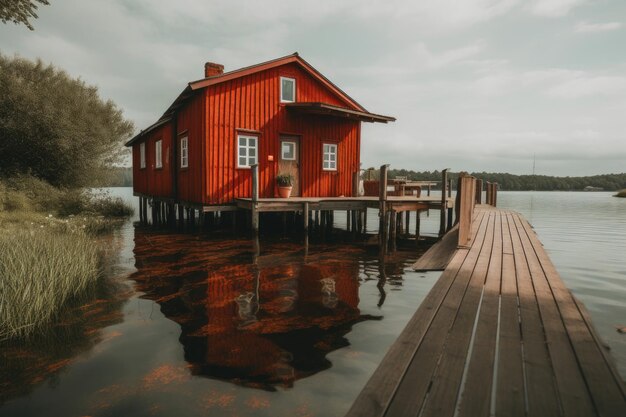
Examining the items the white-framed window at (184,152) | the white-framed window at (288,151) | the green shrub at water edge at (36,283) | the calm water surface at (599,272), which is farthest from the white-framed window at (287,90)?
the calm water surface at (599,272)

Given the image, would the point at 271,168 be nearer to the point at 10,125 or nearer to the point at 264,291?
the point at 264,291

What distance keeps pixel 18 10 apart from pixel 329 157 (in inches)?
425

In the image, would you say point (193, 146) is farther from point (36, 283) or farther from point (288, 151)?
point (36, 283)

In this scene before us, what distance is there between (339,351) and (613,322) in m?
4.03

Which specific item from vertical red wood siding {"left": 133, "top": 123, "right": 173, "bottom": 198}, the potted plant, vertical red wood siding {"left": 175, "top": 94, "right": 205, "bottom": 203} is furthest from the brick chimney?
the potted plant

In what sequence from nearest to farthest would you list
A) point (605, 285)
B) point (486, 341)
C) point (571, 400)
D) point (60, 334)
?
point (571, 400)
point (486, 341)
point (60, 334)
point (605, 285)

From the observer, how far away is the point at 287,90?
15.0 meters

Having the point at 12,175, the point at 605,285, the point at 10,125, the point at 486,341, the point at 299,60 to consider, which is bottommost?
the point at 605,285

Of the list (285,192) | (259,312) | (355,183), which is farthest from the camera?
(355,183)

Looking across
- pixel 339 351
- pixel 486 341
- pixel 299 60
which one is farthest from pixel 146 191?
pixel 486 341

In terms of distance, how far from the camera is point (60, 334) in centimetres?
476

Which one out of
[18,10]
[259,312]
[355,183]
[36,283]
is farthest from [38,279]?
[355,183]

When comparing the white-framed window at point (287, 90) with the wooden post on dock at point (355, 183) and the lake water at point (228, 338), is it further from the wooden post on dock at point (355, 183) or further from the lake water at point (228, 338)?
the lake water at point (228, 338)

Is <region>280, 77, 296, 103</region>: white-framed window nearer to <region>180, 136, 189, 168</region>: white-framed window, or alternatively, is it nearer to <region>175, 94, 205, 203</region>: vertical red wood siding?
<region>175, 94, 205, 203</region>: vertical red wood siding
